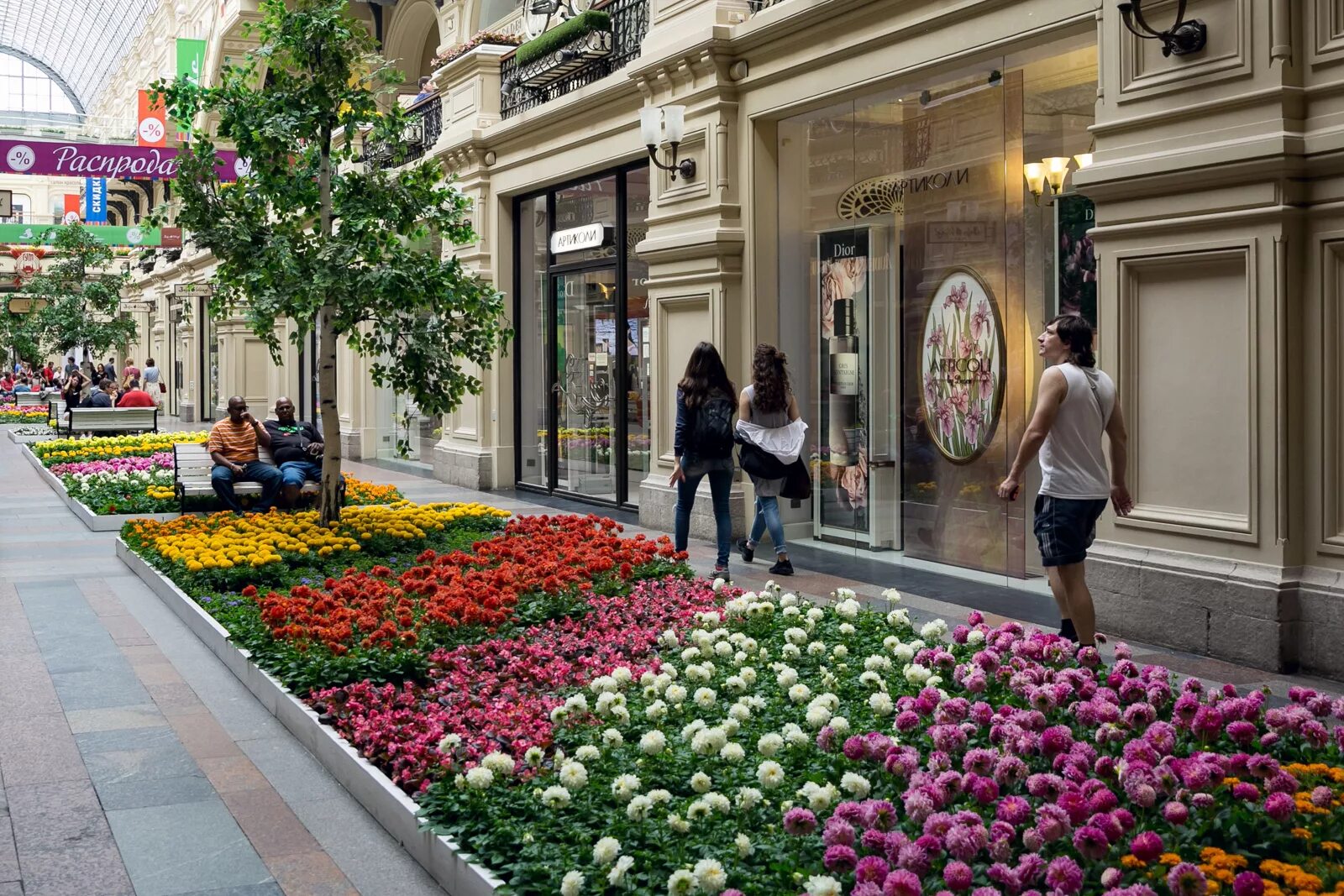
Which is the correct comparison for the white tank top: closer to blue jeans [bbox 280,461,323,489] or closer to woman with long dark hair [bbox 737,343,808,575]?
woman with long dark hair [bbox 737,343,808,575]

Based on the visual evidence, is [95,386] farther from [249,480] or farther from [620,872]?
[620,872]

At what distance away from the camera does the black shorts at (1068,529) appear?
6816 mm

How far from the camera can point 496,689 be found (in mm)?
6305

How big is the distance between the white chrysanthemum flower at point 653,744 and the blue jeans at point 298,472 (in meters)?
9.47

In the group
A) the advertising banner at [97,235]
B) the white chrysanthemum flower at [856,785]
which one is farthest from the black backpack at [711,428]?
the advertising banner at [97,235]

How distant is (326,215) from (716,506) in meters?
4.59

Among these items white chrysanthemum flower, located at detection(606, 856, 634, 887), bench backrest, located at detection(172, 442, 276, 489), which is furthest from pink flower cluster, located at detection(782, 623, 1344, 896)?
bench backrest, located at detection(172, 442, 276, 489)

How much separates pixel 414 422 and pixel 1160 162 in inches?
660

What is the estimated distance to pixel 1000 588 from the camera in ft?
32.4

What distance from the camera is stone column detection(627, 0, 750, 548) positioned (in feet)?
41.4

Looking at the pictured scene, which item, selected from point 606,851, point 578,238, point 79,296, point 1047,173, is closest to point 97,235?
point 79,296

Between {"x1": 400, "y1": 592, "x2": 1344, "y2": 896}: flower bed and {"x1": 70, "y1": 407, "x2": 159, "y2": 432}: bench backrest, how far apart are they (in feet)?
80.6

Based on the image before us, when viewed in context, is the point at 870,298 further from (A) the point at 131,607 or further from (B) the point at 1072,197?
(A) the point at 131,607

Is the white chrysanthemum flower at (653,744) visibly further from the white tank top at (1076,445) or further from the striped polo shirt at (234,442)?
the striped polo shirt at (234,442)
